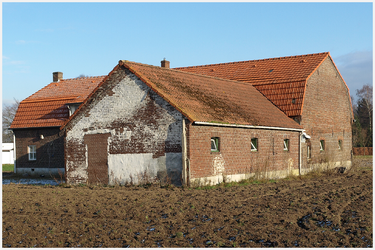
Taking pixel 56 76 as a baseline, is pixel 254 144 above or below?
below

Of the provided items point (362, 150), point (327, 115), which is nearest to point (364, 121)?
point (362, 150)

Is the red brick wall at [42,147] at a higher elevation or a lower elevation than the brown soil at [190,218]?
higher

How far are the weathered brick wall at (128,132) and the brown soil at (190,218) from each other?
5.94 ft

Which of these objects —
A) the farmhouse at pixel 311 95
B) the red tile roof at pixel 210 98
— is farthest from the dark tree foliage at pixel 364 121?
the red tile roof at pixel 210 98

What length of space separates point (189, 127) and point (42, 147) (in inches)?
576

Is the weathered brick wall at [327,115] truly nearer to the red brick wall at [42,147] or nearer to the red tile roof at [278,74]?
the red tile roof at [278,74]

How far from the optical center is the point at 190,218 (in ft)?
36.6

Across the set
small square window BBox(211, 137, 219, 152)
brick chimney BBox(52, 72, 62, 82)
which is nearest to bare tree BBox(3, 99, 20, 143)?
brick chimney BBox(52, 72, 62, 82)

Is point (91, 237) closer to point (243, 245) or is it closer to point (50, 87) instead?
point (243, 245)

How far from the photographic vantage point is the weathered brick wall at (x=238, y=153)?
1789cm

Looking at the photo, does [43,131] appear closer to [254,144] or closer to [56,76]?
[56,76]

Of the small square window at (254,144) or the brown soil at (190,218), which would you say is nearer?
the brown soil at (190,218)

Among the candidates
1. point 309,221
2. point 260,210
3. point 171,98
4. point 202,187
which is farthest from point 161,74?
point 309,221

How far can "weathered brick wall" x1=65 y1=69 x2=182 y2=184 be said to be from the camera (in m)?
18.1
